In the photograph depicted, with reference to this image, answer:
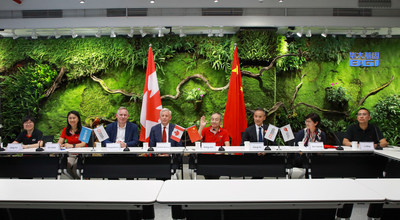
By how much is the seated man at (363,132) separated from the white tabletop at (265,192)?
7.30 feet

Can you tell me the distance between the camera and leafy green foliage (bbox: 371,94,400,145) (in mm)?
6281

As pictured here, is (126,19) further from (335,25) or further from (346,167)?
(346,167)

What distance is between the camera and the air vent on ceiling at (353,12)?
20.3ft

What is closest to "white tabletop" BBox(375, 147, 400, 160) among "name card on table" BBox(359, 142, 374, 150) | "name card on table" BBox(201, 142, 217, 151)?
"name card on table" BBox(359, 142, 374, 150)

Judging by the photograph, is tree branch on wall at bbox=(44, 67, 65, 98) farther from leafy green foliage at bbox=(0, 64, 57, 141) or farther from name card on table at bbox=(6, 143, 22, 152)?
name card on table at bbox=(6, 143, 22, 152)

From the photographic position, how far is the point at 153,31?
6.37 m

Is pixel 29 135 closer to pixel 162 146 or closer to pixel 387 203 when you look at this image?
pixel 162 146

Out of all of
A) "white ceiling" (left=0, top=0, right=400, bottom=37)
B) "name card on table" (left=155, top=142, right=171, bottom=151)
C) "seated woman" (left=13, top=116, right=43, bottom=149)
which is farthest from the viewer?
"white ceiling" (left=0, top=0, right=400, bottom=37)

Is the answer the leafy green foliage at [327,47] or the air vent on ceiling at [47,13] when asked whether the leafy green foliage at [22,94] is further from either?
the leafy green foliage at [327,47]

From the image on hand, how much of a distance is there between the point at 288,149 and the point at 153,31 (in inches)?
156

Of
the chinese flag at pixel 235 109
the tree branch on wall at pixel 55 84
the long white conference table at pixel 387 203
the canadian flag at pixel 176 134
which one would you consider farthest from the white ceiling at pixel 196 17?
the long white conference table at pixel 387 203

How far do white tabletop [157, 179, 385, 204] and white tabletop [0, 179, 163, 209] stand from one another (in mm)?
148

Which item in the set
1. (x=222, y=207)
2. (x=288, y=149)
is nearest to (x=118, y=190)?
(x=222, y=207)

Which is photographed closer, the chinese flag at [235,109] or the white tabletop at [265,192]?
the white tabletop at [265,192]
